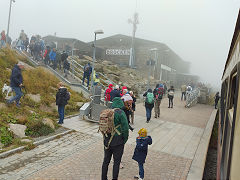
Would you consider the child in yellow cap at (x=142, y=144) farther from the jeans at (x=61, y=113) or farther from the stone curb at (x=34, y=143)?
the jeans at (x=61, y=113)

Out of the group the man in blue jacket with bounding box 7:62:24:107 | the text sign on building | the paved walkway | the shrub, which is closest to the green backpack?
the paved walkway

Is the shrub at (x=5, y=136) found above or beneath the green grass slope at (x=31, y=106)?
beneath

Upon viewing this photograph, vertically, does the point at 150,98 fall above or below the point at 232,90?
below

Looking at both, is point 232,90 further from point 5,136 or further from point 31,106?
point 31,106

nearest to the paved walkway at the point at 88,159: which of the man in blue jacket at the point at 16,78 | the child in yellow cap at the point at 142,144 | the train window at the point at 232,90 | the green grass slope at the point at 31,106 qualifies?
the child in yellow cap at the point at 142,144

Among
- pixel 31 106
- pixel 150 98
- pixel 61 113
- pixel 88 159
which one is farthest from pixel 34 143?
pixel 150 98

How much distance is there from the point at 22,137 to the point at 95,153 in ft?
7.29

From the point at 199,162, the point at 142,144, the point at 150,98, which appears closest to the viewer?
the point at 142,144

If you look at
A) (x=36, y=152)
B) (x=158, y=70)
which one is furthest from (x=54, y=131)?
(x=158, y=70)

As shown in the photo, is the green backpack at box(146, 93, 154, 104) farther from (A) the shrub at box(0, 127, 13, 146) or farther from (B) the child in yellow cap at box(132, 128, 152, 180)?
(A) the shrub at box(0, 127, 13, 146)

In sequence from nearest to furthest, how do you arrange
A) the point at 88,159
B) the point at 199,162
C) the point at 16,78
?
the point at 88,159 < the point at 199,162 < the point at 16,78

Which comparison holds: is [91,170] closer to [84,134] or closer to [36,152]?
[36,152]

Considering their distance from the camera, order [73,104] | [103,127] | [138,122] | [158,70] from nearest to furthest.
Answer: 1. [103,127]
2. [138,122]
3. [73,104]
4. [158,70]

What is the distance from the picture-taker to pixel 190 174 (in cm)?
494
